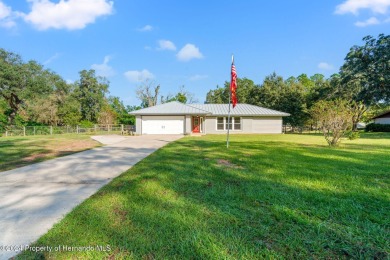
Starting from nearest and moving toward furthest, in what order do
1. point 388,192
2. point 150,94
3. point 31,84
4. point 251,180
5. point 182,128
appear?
point 388,192 → point 251,180 → point 182,128 → point 31,84 → point 150,94

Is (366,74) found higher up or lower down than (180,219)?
higher up

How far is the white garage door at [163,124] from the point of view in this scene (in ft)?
76.0

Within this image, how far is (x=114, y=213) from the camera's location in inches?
122

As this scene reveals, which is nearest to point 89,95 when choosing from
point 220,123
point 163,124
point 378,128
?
point 163,124

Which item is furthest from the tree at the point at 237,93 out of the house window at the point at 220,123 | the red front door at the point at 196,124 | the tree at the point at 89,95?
the tree at the point at 89,95

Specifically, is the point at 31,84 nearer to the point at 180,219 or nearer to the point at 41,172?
the point at 41,172

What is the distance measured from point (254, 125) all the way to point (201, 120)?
629 centimetres

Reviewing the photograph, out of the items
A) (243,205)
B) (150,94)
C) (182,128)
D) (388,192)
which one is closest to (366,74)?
(182,128)

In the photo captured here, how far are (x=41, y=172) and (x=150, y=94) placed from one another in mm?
43544

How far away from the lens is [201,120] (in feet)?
82.6

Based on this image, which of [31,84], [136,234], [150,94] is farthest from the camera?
[150,94]

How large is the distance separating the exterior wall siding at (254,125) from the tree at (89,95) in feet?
78.3

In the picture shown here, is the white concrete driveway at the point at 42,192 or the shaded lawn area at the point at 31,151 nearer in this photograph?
the white concrete driveway at the point at 42,192

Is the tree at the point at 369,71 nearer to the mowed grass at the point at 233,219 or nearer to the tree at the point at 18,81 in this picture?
the mowed grass at the point at 233,219
